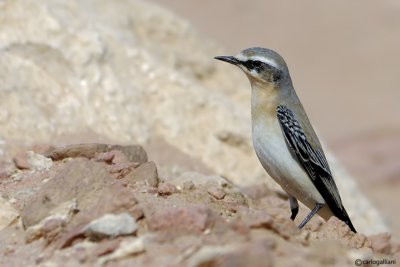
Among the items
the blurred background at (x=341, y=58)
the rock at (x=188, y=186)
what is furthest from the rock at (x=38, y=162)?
the blurred background at (x=341, y=58)

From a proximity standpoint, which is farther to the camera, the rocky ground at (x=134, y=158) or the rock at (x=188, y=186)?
the rock at (x=188, y=186)

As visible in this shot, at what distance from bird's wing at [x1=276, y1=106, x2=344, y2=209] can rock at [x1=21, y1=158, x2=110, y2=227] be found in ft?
7.45

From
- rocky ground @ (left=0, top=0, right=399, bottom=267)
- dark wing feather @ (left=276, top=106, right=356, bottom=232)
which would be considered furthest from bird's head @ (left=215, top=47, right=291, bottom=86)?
rocky ground @ (left=0, top=0, right=399, bottom=267)

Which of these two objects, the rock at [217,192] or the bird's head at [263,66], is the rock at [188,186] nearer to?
the rock at [217,192]

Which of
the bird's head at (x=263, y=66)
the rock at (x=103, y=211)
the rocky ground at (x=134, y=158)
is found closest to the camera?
the rocky ground at (x=134, y=158)

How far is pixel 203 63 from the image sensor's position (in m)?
13.5

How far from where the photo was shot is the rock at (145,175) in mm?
7949

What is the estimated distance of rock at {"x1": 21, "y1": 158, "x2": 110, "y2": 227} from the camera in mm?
7121

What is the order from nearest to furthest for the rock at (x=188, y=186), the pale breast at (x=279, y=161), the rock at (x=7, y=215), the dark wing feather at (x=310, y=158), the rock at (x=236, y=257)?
the rock at (x=236, y=257) → the rock at (x=7, y=215) → the rock at (x=188, y=186) → the pale breast at (x=279, y=161) → the dark wing feather at (x=310, y=158)

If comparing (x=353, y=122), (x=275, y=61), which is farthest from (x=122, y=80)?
(x=353, y=122)

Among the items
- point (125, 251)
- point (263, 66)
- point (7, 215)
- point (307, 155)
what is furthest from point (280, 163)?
point (125, 251)

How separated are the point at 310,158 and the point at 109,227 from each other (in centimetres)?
343

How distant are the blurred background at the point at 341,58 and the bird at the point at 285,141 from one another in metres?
9.33

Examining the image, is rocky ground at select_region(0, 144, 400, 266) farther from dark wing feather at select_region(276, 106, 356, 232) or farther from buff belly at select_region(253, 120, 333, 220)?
dark wing feather at select_region(276, 106, 356, 232)
